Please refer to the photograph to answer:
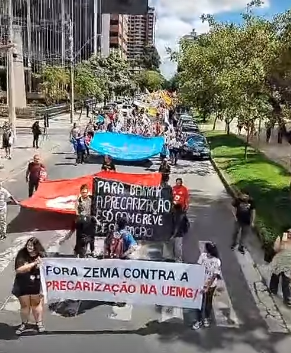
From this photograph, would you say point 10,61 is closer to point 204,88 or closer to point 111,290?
point 204,88

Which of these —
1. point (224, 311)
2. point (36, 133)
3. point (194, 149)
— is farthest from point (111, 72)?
point (224, 311)

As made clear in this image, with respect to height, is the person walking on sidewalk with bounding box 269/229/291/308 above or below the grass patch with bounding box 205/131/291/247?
above

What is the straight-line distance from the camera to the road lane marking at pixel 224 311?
28.1 ft

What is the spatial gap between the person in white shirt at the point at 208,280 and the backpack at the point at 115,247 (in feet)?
4.26

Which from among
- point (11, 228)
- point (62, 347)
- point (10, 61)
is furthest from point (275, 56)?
point (10, 61)

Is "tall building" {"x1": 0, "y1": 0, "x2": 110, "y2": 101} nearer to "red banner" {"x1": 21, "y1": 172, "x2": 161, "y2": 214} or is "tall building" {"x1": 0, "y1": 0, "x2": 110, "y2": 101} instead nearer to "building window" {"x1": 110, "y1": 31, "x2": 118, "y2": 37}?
"red banner" {"x1": 21, "y1": 172, "x2": 161, "y2": 214}

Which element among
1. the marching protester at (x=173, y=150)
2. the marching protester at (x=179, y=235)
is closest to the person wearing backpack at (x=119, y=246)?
the marching protester at (x=179, y=235)

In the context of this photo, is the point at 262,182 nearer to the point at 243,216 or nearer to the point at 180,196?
→ the point at 243,216

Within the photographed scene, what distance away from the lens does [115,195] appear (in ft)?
40.0

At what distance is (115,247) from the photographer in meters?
8.95

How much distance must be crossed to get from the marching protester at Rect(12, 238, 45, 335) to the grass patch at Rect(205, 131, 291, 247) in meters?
6.18

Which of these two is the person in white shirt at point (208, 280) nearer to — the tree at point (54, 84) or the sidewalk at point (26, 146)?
the sidewalk at point (26, 146)

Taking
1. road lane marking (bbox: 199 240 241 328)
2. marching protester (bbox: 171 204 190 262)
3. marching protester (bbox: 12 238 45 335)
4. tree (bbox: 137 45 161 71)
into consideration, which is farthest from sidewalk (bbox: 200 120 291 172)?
tree (bbox: 137 45 161 71)

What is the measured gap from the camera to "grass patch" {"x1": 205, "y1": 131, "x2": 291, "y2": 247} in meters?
14.5
